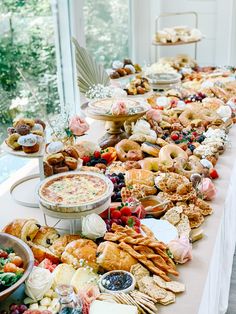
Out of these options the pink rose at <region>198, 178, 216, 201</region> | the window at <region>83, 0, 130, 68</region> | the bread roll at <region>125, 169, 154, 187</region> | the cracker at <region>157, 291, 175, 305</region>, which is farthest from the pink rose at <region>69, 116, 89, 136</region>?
the window at <region>83, 0, 130, 68</region>

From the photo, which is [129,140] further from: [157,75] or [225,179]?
[157,75]

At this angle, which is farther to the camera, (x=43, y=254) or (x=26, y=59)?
(x=26, y=59)

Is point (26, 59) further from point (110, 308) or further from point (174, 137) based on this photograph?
point (110, 308)

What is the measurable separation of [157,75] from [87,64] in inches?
25.8

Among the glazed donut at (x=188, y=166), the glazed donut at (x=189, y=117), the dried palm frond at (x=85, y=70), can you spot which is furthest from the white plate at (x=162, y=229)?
the dried palm frond at (x=85, y=70)

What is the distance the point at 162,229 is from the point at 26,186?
61 centimetres

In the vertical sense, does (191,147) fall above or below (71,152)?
below

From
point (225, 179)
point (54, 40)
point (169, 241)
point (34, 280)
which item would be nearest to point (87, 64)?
point (54, 40)

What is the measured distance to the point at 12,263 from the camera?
1374 mm

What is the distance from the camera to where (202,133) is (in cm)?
256

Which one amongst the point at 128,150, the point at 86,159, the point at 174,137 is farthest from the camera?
the point at 174,137

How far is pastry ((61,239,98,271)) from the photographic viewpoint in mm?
1480

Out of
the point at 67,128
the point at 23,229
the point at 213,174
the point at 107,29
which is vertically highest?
the point at 107,29

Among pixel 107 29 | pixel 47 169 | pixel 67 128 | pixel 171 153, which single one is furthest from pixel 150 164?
pixel 107 29
